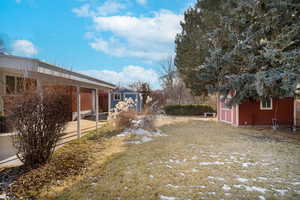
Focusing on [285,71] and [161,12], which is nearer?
[285,71]

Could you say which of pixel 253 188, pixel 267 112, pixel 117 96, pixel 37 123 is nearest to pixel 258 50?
pixel 267 112

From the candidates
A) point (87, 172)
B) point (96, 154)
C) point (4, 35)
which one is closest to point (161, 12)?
point (4, 35)

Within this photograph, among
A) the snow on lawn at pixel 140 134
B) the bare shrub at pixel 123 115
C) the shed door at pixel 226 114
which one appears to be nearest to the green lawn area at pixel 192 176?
the snow on lawn at pixel 140 134

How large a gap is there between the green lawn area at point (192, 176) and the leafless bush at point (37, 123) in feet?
3.95

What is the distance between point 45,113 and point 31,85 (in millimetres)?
660

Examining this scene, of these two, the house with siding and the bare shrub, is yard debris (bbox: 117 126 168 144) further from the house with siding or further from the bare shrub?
the house with siding

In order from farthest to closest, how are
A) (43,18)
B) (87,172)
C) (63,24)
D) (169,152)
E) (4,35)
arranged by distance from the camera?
1. (63,24)
2. (4,35)
3. (43,18)
4. (169,152)
5. (87,172)

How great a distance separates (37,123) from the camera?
3.37m

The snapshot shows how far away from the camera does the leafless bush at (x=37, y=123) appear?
10.5 ft

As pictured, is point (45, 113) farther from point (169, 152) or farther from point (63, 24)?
point (63, 24)

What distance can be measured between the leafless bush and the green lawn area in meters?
1.21

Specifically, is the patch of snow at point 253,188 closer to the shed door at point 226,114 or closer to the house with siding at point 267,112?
the house with siding at point 267,112

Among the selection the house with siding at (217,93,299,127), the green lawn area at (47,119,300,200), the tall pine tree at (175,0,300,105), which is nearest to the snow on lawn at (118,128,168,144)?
the green lawn area at (47,119,300,200)

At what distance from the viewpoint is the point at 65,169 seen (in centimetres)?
352
